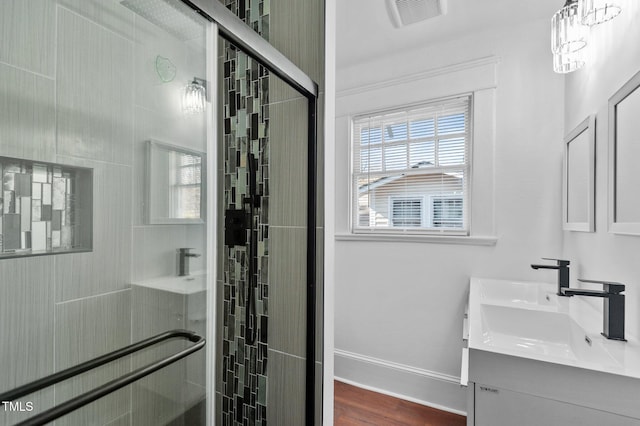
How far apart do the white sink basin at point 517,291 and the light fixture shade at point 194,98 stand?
5.83ft

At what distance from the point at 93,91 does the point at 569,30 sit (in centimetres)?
170

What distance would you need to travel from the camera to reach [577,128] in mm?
1607

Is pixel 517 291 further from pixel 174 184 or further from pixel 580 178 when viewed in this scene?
pixel 174 184

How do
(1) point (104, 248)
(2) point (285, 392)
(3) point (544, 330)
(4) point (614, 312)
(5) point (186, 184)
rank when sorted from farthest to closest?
(3) point (544, 330) → (2) point (285, 392) → (4) point (614, 312) → (5) point (186, 184) → (1) point (104, 248)

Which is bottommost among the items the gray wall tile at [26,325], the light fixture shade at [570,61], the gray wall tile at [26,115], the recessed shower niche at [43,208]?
the gray wall tile at [26,325]

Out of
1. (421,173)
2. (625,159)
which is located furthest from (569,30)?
(421,173)

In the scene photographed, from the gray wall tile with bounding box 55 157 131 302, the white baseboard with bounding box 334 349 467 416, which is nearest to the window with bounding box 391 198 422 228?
the white baseboard with bounding box 334 349 467 416

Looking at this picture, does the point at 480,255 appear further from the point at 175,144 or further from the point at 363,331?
the point at 175,144

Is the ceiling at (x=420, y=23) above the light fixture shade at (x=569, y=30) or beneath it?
above

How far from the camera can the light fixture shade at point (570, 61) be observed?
1325 millimetres

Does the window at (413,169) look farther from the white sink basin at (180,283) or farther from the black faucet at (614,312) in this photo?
the white sink basin at (180,283)

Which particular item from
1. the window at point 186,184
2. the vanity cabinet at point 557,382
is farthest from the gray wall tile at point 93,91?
the vanity cabinet at point 557,382

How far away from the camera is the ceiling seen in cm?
189

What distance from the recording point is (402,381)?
229 centimetres
